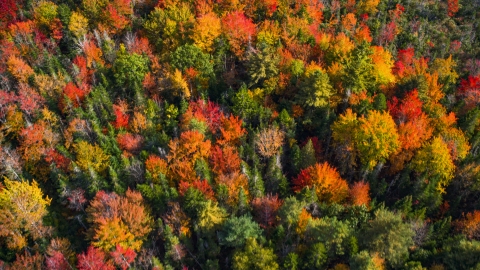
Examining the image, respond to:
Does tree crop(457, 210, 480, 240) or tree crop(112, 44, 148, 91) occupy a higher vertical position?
tree crop(112, 44, 148, 91)

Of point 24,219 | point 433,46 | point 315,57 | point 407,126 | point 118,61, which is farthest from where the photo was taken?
point 433,46

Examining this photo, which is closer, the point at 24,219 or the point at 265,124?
the point at 24,219

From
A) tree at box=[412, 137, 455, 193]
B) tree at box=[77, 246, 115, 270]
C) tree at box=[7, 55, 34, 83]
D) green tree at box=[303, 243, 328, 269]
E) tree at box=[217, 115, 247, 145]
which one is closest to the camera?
green tree at box=[303, 243, 328, 269]

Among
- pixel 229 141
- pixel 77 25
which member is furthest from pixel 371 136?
pixel 77 25

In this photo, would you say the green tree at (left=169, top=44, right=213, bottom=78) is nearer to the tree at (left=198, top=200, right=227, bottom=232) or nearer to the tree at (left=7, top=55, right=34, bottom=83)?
the tree at (left=7, top=55, right=34, bottom=83)

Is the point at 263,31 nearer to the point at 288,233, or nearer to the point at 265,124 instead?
the point at 265,124

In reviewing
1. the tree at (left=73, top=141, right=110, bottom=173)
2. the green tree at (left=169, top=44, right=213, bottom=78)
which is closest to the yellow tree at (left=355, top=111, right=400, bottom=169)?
the green tree at (left=169, top=44, right=213, bottom=78)

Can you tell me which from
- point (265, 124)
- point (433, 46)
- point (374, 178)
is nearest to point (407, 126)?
point (374, 178)
